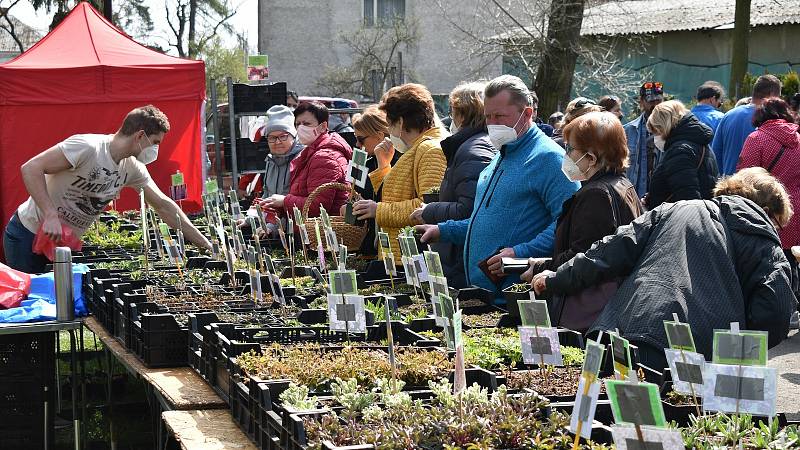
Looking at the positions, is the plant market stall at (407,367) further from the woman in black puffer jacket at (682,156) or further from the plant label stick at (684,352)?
the woman in black puffer jacket at (682,156)

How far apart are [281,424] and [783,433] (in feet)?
3.81

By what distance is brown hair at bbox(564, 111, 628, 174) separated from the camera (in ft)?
12.8

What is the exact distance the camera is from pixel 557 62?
54.2ft

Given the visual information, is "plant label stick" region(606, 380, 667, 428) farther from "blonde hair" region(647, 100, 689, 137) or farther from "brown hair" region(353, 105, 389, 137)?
"blonde hair" region(647, 100, 689, 137)

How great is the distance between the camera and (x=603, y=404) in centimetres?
263

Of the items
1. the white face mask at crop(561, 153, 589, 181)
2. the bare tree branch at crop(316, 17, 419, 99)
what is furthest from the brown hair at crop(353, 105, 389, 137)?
the bare tree branch at crop(316, 17, 419, 99)

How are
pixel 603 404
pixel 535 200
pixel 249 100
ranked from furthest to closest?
1. pixel 249 100
2. pixel 535 200
3. pixel 603 404

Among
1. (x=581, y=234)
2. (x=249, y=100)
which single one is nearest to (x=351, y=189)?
(x=581, y=234)

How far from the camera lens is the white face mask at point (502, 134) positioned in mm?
4449

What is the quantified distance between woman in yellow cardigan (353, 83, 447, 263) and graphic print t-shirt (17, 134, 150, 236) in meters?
1.48

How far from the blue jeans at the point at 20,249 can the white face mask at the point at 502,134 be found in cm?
303

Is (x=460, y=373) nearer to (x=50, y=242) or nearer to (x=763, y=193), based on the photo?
(x=763, y=193)

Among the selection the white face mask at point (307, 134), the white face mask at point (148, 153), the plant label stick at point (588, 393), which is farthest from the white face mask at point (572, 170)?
the white face mask at point (307, 134)

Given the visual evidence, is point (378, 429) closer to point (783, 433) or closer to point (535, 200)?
point (783, 433)
